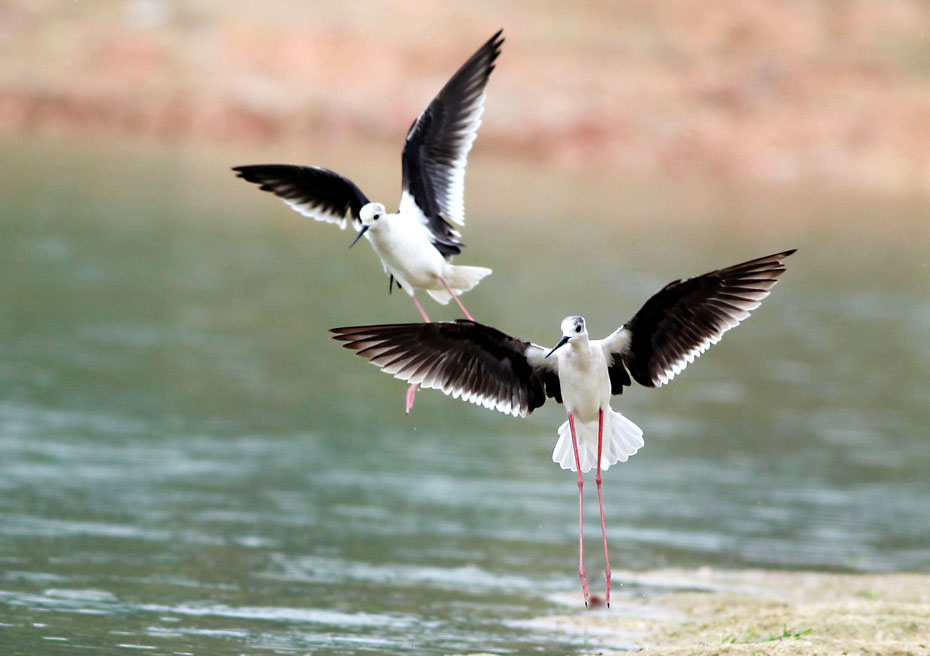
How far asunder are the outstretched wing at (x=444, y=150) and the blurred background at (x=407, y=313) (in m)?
2.65

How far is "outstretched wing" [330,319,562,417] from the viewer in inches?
331

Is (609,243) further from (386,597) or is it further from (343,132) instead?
(386,597)

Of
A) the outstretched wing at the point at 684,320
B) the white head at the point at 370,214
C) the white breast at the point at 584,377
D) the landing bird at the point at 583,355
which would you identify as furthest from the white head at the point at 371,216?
the outstretched wing at the point at 684,320

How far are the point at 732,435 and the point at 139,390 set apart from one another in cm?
708

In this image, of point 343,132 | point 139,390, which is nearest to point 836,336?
point 139,390

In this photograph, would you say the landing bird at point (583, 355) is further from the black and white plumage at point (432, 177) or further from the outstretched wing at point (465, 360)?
the black and white plumage at point (432, 177)

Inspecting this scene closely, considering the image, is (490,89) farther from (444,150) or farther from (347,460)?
(444,150)

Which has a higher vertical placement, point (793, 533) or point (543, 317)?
point (543, 317)

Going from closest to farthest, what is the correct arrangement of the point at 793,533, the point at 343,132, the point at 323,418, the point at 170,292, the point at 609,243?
1. the point at 793,533
2. the point at 323,418
3. the point at 170,292
4. the point at 609,243
5. the point at 343,132

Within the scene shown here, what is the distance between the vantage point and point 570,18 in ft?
234

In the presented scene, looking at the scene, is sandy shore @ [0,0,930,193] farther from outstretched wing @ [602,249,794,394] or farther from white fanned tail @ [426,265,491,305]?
outstretched wing @ [602,249,794,394]

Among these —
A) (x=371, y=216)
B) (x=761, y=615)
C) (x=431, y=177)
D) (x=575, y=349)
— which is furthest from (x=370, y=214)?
(x=761, y=615)

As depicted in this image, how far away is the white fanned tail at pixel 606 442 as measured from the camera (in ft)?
29.0

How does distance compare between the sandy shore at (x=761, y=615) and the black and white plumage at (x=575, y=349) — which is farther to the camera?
the black and white plumage at (x=575, y=349)
